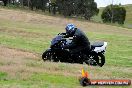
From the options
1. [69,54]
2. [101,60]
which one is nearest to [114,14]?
[101,60]

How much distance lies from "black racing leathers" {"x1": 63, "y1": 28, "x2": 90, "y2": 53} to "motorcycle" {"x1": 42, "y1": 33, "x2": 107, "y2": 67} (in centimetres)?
16

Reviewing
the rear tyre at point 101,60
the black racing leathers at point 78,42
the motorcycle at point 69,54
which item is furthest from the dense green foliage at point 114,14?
the black racing leathers at point 78,42

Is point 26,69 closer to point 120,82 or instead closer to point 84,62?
point 120,82

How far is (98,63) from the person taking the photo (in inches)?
719

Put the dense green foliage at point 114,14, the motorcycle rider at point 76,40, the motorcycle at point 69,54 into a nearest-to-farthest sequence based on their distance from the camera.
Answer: the motorcycle rider at point 76,40 → the motorcycle at point 69,54 → the dense green foliage at point 114,14

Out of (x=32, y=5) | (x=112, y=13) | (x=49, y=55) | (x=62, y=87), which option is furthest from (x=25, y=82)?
(x=112, y=13)

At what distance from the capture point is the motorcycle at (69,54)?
1805cm

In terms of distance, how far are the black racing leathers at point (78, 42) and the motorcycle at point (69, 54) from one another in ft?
0.53

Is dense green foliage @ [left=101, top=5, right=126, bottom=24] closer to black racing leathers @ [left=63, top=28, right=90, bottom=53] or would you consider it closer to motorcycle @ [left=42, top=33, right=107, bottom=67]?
motorcycle @ [left=42, top=33, right=107, bottom=67]

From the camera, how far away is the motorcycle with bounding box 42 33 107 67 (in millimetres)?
18047

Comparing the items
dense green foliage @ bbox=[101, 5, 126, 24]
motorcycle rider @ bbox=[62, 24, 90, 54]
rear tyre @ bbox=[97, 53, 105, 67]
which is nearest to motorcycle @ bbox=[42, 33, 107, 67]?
rear tyre @ bbox=[97, 53, 105, 67]

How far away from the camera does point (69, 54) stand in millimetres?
18141

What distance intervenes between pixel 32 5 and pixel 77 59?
2813 inches

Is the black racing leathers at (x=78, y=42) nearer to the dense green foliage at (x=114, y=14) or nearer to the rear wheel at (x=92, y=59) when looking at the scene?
the rear wheel at (x=92, y=59)
